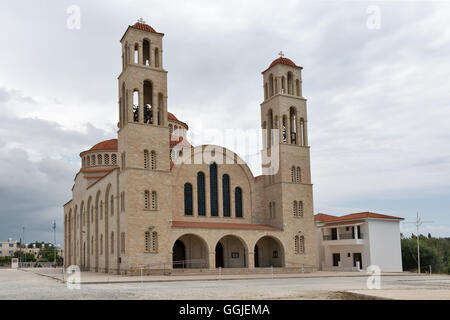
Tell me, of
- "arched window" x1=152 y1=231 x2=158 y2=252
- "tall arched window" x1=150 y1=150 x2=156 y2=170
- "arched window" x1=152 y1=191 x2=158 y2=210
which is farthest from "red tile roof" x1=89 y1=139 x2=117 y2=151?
"arched window" x1=152 y1=231 x2=158 y2=252

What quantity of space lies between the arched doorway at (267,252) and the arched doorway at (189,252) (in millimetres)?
5976

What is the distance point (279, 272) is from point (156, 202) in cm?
1175

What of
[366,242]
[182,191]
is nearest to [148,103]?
[182,191]

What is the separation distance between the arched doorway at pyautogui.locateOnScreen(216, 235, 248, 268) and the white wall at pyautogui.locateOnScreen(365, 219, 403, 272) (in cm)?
1133

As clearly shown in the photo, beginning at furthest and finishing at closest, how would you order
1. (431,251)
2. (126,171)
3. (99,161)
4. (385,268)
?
(431,251)
(99,161)
(385,268)
(126,171)

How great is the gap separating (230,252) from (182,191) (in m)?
6.89

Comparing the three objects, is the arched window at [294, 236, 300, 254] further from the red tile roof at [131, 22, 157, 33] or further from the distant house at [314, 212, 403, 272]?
the red tile roof at [131, 22, 157, 33]

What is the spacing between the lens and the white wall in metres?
42.2

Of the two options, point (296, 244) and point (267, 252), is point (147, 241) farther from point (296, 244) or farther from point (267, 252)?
point (296, 244)

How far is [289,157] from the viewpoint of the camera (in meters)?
42.6

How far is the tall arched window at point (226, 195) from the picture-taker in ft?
139

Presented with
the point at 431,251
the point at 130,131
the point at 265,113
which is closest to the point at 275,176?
the point at 265,113

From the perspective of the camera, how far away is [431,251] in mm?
54344

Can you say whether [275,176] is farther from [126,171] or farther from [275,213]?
[126,171]
